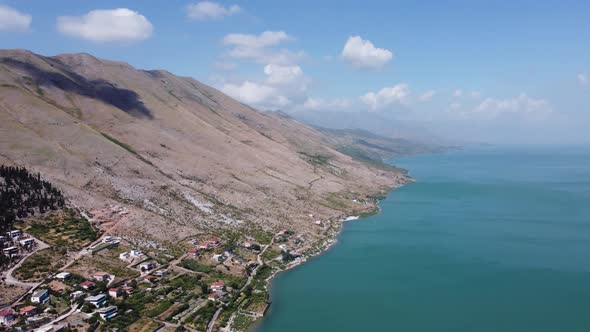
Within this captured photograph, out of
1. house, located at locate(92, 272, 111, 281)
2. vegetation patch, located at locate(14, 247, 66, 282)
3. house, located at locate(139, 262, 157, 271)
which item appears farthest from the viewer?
house, located at locate(139, 262, 157, 271)

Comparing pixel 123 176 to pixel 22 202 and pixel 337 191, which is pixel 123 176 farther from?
pixel 337 191

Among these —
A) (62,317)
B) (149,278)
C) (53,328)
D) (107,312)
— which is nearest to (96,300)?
(107,312)

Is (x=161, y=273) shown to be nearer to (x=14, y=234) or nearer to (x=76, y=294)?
(x=76, y=294)

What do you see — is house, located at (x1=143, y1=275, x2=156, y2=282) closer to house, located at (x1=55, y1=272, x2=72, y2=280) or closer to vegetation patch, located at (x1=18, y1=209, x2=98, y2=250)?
house, located at (x1=55, y1=272, x2=72, y2=280)

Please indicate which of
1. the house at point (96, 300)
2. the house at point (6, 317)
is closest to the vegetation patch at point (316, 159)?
the house at point (96, 300)

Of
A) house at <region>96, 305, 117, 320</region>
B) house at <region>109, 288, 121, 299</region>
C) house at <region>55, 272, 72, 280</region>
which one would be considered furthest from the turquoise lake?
house at <region>55, 272, 72, 280</region>

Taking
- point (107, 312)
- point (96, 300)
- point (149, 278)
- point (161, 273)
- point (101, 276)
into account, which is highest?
point (101, 276)
